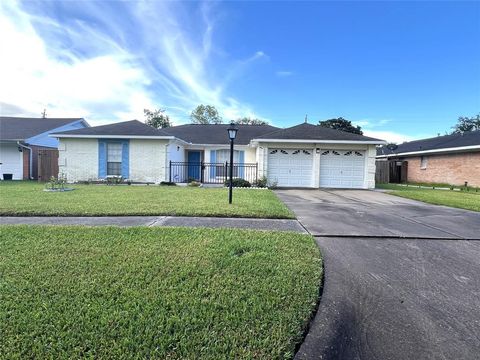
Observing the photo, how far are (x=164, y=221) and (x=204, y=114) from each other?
39023mm

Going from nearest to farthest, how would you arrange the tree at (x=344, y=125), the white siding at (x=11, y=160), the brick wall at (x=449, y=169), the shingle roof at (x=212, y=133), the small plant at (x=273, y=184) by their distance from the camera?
the small plant at (x=273, y=184)
the brick wall at (x=449, y=169)
the white siding at (x=11, y=160)
the shingle roof at (x=212, y=133)
the tree at (x=344, y=125)

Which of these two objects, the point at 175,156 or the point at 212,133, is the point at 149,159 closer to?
the point at 175,156

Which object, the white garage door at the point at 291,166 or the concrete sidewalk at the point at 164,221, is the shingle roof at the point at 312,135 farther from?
the concrete sidewalk at the point at 164,221

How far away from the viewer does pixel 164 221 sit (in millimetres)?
5719

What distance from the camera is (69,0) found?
367 inches

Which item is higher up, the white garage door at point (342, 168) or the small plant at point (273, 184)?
the white garage door at point (342, 168)

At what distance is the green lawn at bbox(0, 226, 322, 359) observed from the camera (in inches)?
80.6

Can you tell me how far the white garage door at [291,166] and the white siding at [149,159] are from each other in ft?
20.3

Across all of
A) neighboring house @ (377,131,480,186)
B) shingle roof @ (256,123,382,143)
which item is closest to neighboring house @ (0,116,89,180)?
shingle roof @ (256,123,382,143)

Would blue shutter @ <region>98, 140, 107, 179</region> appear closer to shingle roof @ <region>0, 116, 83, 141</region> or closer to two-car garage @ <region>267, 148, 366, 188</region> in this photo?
shingle roof @ <region>0, 116, 83, 141</region>

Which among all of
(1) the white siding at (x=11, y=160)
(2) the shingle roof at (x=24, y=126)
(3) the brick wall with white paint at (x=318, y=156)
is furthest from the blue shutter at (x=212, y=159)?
(1) the white siding at (x=11, y=160)

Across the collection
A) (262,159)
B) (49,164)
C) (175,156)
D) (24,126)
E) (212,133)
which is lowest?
(49,164)

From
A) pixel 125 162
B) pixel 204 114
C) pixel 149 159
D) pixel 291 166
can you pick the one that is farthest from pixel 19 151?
pixel 204 114

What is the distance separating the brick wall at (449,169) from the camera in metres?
17.1
